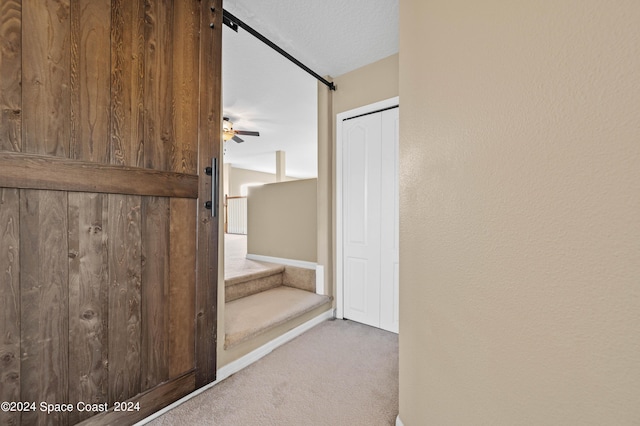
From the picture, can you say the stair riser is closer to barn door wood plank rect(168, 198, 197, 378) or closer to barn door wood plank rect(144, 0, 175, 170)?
barn door wood plank rect(168, 198, 197, 378)

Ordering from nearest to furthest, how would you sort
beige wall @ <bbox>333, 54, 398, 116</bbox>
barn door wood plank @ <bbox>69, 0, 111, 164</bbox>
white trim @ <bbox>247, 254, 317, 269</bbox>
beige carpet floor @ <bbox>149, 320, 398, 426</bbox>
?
barn door wood plank @ <bbox>69, 0, 111, 164</bbox> → beige carpet floor @ <bbox>149, 320, 398, 426</bbox> → beige wall @ <bbox>333, 54, 398, 116</bbox> → white trim @ <bbox>247, 254, 317, 269</bbox>

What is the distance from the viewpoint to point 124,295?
46.5 inches

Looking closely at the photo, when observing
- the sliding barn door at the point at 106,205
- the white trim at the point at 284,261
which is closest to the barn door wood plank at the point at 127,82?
the sliding barn door at the point at 106,205

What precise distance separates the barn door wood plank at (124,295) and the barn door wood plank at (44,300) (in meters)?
0.15

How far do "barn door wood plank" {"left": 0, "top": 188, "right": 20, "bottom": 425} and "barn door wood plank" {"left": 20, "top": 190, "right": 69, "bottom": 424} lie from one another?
0.5 inches

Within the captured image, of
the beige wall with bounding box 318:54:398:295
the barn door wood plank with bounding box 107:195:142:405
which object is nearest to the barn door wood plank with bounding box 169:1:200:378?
the barn door wood plank with bounding box 107:195:142:405

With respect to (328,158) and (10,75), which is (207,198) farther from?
(328,158)

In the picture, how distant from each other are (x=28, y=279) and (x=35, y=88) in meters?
0.72

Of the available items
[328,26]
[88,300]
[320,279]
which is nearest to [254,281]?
[320,279]

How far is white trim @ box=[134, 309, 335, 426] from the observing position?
1314mm

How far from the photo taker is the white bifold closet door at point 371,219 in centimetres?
224

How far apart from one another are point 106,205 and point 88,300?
41cm

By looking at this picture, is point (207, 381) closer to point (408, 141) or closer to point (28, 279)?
point (28, 279)

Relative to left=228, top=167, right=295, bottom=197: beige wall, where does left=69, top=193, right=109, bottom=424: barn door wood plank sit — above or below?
below
